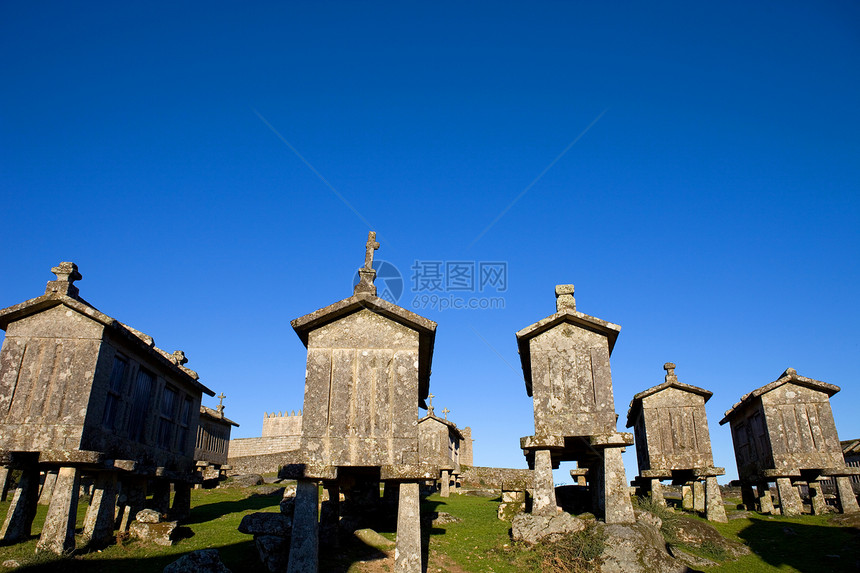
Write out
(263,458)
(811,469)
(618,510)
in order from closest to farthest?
(618,510) → (811,469) → (263,458)

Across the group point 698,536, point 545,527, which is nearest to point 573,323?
point 545,527

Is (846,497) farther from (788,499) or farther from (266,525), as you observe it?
(266,525)

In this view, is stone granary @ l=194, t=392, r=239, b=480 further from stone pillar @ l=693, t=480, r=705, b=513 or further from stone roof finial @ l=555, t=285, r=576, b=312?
stone pillar @ l=693, t=480, r=705, b=513

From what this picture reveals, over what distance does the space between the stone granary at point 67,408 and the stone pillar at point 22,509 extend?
25mm

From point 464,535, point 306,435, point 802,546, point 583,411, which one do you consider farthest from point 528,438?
point 802,546

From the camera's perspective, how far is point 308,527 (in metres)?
10.9

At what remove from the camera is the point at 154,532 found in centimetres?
1528

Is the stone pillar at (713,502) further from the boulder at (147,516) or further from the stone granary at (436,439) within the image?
the boulder at (147,516)

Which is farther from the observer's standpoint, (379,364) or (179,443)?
(179,443)

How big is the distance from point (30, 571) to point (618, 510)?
1345cm

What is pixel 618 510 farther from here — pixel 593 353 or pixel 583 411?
pixel 593 353

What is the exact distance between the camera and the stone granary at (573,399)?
45.9ft

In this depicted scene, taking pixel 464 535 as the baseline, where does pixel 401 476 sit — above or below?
above

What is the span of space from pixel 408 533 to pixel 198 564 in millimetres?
3980
